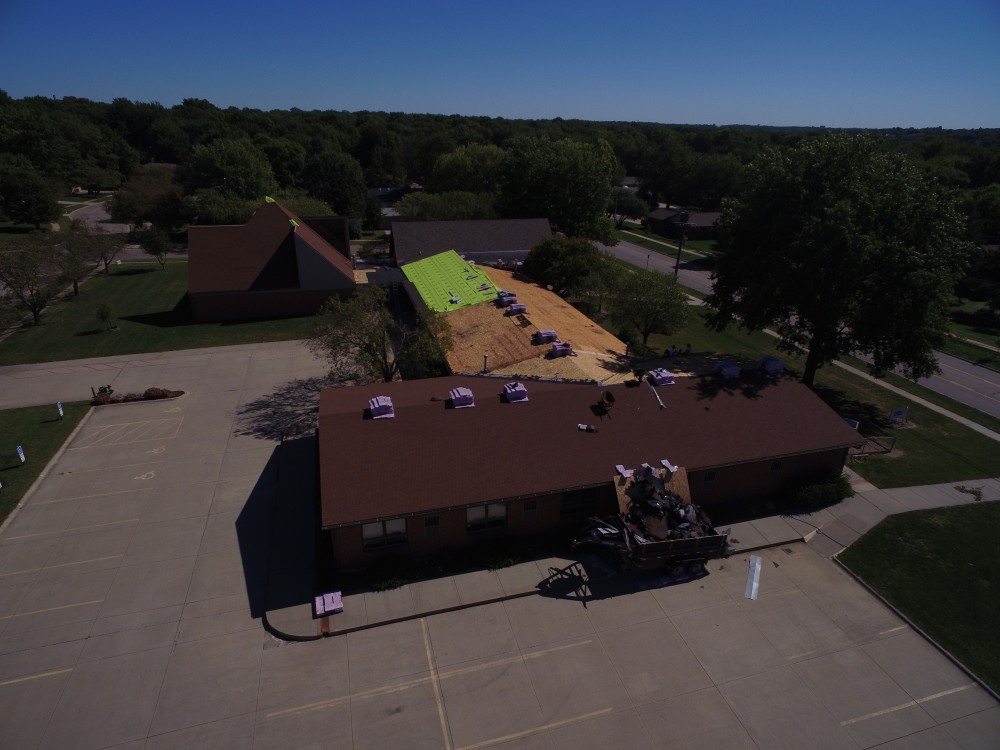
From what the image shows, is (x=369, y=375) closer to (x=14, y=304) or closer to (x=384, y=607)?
(x=384, y=607)

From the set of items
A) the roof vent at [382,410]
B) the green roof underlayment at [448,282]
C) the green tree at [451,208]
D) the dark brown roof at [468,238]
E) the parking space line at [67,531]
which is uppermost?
the green tree at [451,208]

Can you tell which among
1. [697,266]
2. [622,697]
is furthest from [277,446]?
[697,266]

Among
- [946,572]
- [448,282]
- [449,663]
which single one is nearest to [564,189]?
[448,282]

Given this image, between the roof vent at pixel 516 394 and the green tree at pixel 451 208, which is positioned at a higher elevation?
the green tree at pixel 451 208

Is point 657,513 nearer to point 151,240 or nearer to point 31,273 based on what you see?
point 31,273

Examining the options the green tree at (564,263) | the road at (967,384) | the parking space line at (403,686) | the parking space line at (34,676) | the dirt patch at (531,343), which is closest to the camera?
the parking space line at (403,686)

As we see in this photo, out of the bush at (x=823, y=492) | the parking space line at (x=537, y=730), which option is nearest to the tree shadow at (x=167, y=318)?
the parking space line at (x=537, y=730)

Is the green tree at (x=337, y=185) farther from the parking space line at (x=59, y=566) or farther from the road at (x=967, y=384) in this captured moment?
the parking space line at (x=59, y=566)

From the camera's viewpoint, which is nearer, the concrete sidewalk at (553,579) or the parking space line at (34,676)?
the parking space line at (34,676)
